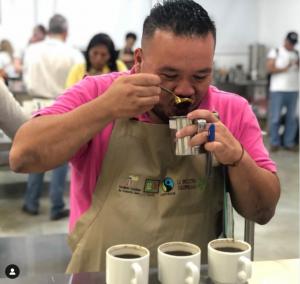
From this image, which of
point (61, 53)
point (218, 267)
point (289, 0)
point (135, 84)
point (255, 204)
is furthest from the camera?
point (289, 0)

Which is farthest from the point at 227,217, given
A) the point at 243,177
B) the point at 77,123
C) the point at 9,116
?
the point at 9,116

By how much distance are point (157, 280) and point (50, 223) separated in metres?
2.85

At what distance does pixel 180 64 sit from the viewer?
1164 millimetres

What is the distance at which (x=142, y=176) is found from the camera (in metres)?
1.22

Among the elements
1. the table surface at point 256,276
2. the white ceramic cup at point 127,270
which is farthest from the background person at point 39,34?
the white ceramic cup at point 127,270

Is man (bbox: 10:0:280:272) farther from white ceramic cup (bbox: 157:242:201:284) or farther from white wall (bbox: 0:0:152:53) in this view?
white wall (bbox: 0:0:152:53)

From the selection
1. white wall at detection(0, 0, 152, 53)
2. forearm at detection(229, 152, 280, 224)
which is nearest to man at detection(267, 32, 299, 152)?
white wall at detection(0, 0, 152, 53)

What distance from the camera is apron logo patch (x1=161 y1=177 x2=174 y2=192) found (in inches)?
48.0

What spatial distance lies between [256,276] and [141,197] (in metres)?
0.33

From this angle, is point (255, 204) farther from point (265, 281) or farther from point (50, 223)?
point (50, 223)

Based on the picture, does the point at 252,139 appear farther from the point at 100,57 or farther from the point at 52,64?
the point at 52,64

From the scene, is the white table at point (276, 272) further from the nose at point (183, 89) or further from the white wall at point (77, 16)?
the white wall at point (77, 16)

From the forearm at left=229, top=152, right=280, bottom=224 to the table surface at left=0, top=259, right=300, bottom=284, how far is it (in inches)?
→ 7.1

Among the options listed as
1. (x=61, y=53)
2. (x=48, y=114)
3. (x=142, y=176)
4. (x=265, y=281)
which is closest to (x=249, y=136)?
(x=142, y=176)
